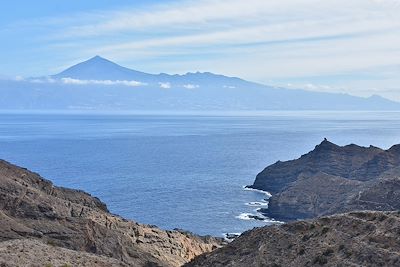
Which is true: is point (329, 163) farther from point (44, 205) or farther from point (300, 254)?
point (300, 254)

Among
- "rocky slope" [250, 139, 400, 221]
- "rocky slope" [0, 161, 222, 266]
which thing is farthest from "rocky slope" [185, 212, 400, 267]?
"rocky slope" [250, 139, 400, 221]

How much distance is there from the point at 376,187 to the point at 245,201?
1471 inches

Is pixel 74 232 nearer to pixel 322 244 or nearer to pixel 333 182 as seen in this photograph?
pixel 322 244

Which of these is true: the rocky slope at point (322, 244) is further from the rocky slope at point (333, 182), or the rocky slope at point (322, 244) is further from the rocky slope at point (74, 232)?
the rocky slope at point (333, 182)

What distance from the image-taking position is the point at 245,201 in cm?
13738

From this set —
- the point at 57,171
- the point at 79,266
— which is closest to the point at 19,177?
the point at 79,266

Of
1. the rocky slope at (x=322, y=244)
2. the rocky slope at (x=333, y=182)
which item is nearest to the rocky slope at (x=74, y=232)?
the rocky slope at (x=322, y=244)

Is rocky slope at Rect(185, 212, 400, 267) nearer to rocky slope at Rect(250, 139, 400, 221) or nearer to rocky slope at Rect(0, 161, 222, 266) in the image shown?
rocky slope at Rect(0, 161, 222, 266)

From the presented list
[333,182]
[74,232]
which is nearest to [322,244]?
[74,232]

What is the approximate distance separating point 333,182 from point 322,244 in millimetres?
87734

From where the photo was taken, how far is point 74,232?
6116 cm

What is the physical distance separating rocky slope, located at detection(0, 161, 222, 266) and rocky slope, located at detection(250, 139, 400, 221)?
35.9m

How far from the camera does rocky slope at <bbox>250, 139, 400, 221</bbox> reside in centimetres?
10575

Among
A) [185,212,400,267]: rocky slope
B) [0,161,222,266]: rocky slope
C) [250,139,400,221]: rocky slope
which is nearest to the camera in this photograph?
[185,212,400,267]: rocky slope
